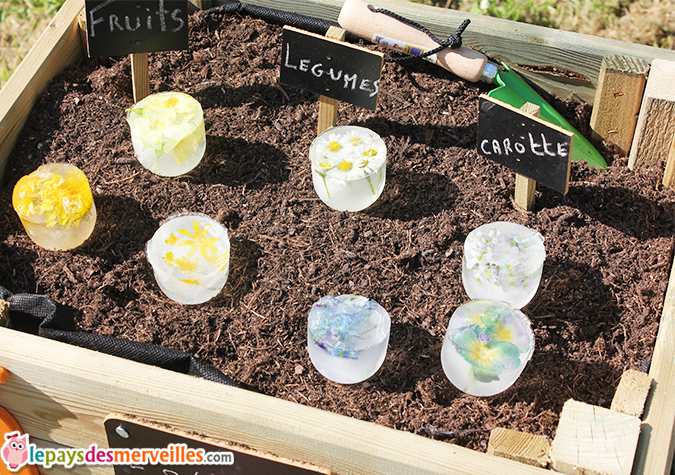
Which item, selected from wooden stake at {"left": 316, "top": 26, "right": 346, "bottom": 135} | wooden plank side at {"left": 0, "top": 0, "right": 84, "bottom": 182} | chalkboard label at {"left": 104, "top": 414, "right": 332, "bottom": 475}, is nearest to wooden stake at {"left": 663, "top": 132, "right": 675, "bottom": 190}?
wooden stake at {"left": 316, "top": 26, "right": 346, "bottom": 135}

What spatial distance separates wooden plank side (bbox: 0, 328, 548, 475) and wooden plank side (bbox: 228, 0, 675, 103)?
4.64 ft

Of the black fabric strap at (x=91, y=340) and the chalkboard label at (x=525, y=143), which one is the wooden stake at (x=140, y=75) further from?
the chalkboard label at (x=525, y=143)

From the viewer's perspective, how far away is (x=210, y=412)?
1338 mm

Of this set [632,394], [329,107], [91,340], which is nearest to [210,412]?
[91,340]

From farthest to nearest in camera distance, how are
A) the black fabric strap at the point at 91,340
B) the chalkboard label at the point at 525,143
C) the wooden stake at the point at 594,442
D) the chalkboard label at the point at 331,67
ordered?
the chalkboard label at the point at 331,67, the chalkboard label at the point at 525,143, the black fabric strap at the point at 91,340, the wooden stake at the point at 594,442

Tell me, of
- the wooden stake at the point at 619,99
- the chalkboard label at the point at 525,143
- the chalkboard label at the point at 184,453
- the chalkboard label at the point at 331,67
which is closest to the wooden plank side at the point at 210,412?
the chalkboard label at the point at 184,453

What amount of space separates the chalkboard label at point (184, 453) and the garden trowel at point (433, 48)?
4.49ft

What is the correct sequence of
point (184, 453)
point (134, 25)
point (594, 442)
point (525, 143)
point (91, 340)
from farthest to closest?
point (134, 25)
point (525, 143)
point (91, 340)
point (184, 453)
point (594, 442)

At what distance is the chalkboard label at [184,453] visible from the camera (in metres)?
1.36

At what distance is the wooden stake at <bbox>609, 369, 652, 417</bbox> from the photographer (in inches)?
53.2

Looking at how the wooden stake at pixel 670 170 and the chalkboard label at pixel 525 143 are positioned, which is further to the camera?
the wooden stake at pixel 670 170

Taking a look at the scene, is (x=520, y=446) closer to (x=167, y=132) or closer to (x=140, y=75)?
(x=167, y=132)

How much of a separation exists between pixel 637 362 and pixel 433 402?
541 mm

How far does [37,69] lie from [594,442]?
1.97 meters
